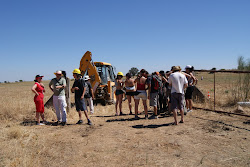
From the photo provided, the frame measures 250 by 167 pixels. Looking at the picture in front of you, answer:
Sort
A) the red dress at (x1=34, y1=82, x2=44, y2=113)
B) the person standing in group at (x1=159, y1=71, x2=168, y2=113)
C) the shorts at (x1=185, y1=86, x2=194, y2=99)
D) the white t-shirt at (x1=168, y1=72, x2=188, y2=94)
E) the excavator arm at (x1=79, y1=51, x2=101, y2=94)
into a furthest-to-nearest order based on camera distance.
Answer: the excavator arm at (x1=79, y1=51, x2=101, y2=94)
the person standing in group at (x1=159, y1=71, x2=168, y2=113)
the shorts at (x1=185, y1=86, x2=194, y2=99)
the red dress at (x1=34, y1=82, x2=44, y2=113)
the white t-shirt at (x1=168, y1=72, x2=188, y2=94)

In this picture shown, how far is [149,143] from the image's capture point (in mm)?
4695

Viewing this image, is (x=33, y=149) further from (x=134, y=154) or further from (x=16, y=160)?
(x=134, y=154)

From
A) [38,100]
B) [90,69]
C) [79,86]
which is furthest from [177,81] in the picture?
[90,69]

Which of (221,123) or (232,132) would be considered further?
(221,123)

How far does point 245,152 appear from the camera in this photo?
13.3 feet

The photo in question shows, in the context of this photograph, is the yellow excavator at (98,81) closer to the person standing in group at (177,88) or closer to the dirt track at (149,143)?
the dirt track at (149,143)

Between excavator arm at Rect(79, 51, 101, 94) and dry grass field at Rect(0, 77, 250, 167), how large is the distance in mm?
3642

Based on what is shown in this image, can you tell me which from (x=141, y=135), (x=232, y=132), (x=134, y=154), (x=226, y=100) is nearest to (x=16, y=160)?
(x=134, y=154)

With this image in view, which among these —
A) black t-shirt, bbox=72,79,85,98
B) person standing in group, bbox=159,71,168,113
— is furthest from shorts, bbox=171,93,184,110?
black t-shirt, bbox=72,79,85,98

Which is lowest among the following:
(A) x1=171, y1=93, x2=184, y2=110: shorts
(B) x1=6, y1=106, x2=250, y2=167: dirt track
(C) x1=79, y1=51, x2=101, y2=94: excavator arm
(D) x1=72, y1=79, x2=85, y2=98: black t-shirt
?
(B) x1=6, y1=106, x2=250, y2=167: dirt track

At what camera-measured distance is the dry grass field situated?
12.4 feet

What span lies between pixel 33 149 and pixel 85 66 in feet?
22.2

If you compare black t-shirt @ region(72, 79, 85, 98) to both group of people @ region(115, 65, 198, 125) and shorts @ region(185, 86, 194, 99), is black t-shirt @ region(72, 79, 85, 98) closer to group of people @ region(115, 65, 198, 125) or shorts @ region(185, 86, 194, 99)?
group of people @ region(115, 65, 198, 125)

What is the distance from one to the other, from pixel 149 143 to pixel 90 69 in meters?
6.72
